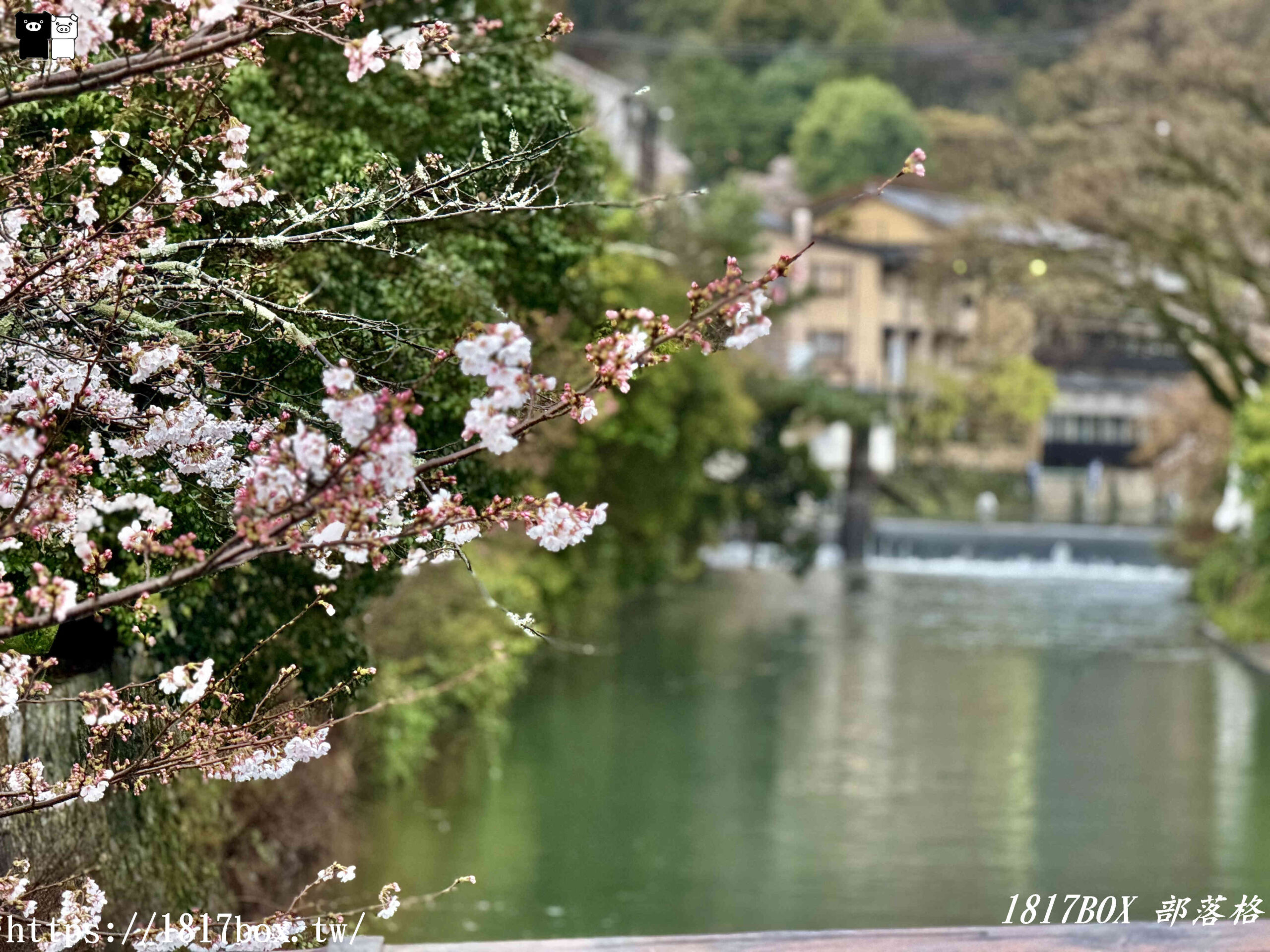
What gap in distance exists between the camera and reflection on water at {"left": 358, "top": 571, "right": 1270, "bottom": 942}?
54.8 feet

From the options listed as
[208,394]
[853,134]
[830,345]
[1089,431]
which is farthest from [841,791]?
[853,134]

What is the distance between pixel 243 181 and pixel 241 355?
1.43 metres

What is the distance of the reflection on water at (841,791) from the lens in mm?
16703

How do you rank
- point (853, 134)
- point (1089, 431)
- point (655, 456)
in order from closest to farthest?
point (655, 456) → point (1089, 431) → point (853, 134)

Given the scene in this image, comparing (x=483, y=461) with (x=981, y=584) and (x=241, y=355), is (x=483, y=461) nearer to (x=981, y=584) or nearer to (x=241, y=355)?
(x=241, y=355)

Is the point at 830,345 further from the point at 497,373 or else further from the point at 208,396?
the point at 497,373

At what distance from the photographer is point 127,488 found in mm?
7070

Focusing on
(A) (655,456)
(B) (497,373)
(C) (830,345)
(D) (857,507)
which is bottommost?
(D) (857,507)

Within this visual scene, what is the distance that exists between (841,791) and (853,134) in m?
60.0

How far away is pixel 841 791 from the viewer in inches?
856

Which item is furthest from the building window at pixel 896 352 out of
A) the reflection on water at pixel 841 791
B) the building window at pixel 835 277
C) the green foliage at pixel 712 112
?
the reflection on water at pixel 841 791

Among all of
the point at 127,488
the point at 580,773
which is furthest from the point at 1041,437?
the point at 127,488

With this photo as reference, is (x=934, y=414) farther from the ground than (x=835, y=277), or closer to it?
closer to it

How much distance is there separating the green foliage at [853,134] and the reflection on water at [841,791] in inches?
1750
